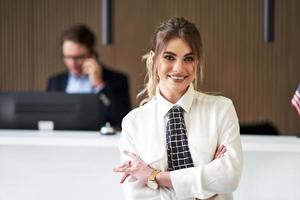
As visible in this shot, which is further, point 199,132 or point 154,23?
point 154,23

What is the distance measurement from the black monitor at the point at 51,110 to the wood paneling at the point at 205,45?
3284 mm

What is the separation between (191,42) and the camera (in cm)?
205

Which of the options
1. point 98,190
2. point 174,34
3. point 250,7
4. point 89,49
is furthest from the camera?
point 250,7

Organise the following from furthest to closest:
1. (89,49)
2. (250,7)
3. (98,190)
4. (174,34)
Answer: (250,7), (89,49), (98,190), (174,34)

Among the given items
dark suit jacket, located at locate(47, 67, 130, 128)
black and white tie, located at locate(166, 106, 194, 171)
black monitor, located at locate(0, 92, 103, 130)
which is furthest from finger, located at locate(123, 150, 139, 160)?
dark suit jacket, located at locate(47, 67, 130, 128)

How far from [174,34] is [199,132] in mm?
372

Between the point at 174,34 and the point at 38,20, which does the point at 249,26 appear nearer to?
the point at 38,20

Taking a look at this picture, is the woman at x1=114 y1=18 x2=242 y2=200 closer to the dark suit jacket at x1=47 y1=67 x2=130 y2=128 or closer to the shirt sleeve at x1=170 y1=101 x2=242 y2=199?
the shirt sleeve at x1=170 y1=101 x2=242 y2=199

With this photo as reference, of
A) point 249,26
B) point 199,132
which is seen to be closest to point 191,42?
point 199,132

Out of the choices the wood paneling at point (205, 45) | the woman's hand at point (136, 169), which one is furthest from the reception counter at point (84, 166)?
the wood paneling at point (205, 45)

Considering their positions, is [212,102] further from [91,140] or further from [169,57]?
[91,140]

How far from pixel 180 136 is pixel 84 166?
3.77ft

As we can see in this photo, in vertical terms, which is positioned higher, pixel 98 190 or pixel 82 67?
pixel 82 67

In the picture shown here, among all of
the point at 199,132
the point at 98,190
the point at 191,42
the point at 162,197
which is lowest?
the point at 98,190
